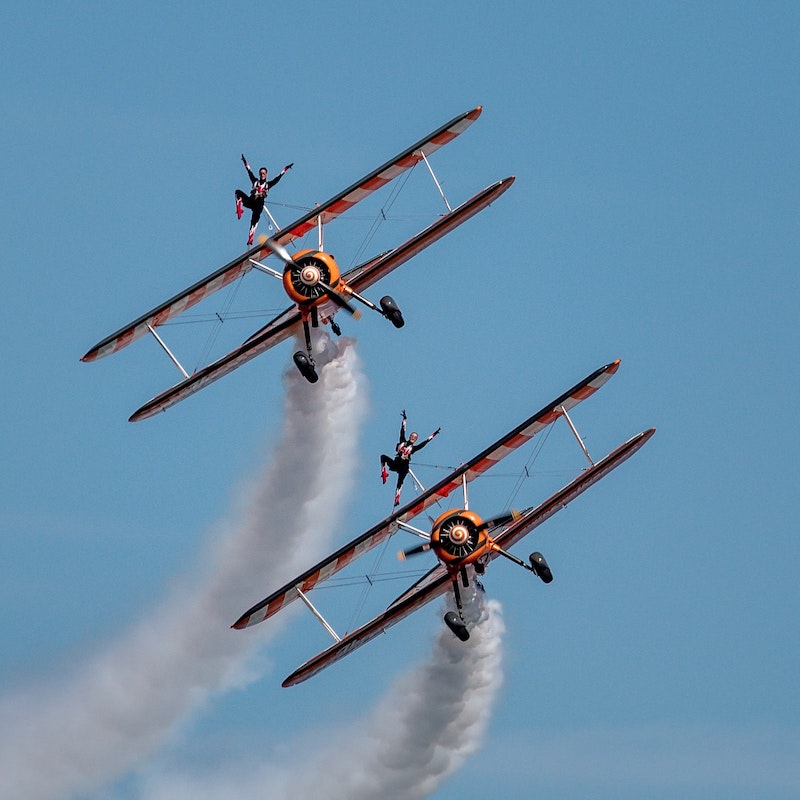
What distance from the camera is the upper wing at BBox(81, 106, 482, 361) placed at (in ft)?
398

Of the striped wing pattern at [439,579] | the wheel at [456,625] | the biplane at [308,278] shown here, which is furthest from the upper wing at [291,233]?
the wheel at [456,625]

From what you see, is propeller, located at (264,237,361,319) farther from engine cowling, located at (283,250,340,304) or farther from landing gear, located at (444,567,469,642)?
landing gear, located at (444,567,469,642)

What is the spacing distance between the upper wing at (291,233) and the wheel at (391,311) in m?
4.63

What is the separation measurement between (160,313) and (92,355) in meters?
2.22

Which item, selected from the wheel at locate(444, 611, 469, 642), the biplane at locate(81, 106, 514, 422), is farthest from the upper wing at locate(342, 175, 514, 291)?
the wheel at locate(444, 611, 469, 642)

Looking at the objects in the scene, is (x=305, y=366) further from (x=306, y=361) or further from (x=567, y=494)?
(x=567, y=494)

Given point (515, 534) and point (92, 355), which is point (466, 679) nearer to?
point (515, 534)

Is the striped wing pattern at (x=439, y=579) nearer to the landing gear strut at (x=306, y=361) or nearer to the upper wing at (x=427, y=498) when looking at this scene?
the upper wing at (x=427, y=498)

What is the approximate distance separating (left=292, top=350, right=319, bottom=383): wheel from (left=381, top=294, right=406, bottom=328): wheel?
286 centimetres

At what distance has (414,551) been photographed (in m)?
117

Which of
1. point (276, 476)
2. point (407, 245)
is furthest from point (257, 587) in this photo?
point (407, 245)

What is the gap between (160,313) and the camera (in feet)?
399

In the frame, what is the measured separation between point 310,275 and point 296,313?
6.42 feet

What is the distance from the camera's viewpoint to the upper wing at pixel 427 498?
11944cm
